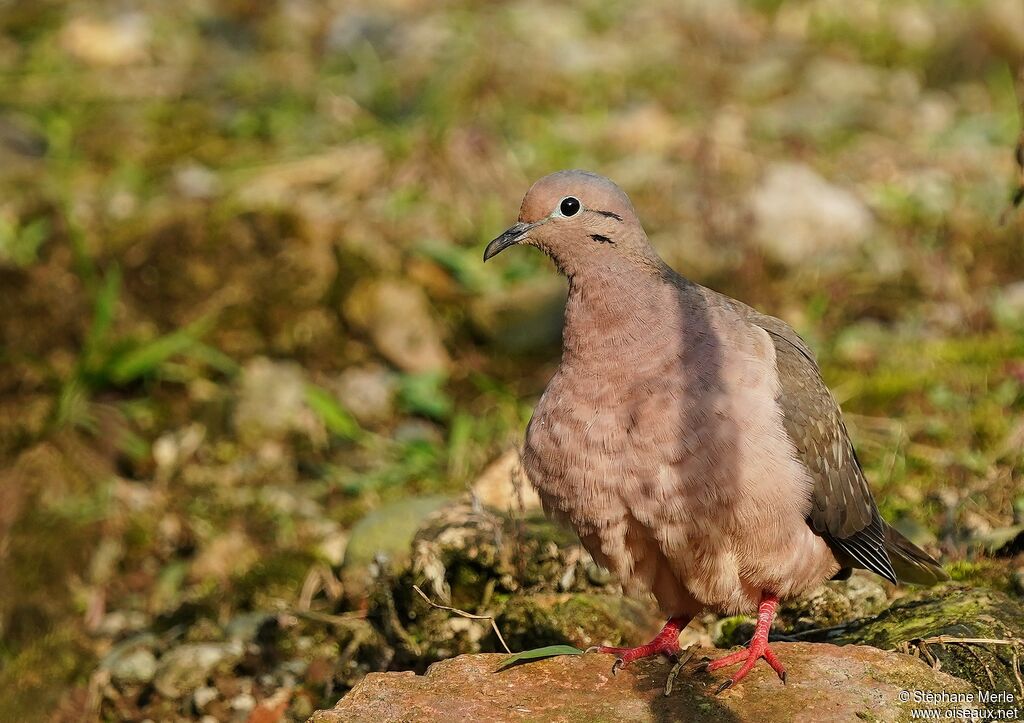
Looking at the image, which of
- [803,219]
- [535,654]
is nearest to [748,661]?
[535,654]

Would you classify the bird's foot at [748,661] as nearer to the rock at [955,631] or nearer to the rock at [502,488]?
the rock at [955,631]

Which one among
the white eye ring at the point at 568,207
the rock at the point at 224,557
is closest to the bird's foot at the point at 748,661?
the white eye ring at the point at 568,207

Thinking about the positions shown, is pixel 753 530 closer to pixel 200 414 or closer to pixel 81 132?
pixel 200 414

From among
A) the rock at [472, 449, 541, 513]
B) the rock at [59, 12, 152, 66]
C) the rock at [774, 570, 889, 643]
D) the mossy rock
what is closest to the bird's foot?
the mossy rock

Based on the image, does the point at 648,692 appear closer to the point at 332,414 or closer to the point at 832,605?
the point at 832,605

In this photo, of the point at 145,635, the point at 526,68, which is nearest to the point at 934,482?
the point at 145,635

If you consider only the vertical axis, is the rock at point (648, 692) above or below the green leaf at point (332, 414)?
above
